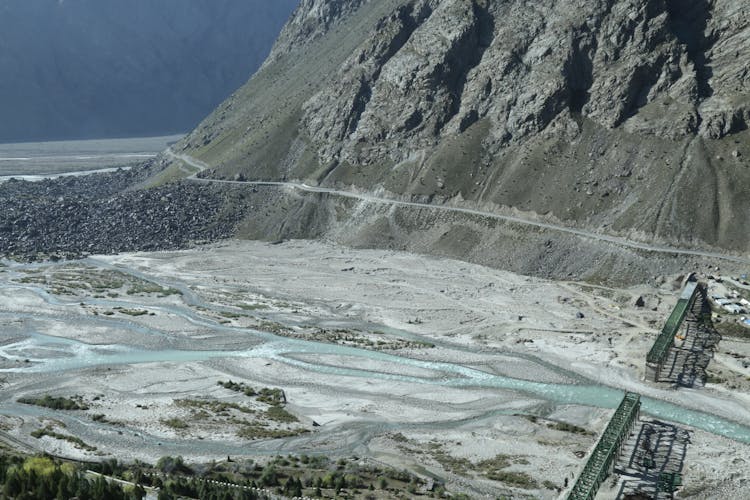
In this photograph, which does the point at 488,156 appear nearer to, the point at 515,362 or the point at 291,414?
the point at 515,362

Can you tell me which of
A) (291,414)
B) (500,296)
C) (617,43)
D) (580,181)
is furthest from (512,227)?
(291,414)

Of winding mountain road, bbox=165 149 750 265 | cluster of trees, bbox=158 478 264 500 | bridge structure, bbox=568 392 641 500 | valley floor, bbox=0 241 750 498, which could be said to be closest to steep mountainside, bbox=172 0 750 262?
winding mountain road, bbox=165 149 750 265

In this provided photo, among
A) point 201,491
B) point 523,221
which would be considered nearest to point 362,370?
point 201,491

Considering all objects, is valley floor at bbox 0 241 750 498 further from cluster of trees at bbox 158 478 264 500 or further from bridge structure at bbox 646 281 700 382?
cluster of trees at bbox 158 478 264 500

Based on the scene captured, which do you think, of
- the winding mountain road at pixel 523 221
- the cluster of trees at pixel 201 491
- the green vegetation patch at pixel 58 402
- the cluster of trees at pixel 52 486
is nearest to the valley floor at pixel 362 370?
the green vegetation patch at pixel 58 402

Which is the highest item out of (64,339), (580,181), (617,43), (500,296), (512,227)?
(617,43)

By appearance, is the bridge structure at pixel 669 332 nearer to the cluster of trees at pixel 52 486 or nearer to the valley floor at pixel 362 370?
the valley floor at pixel 362 370
